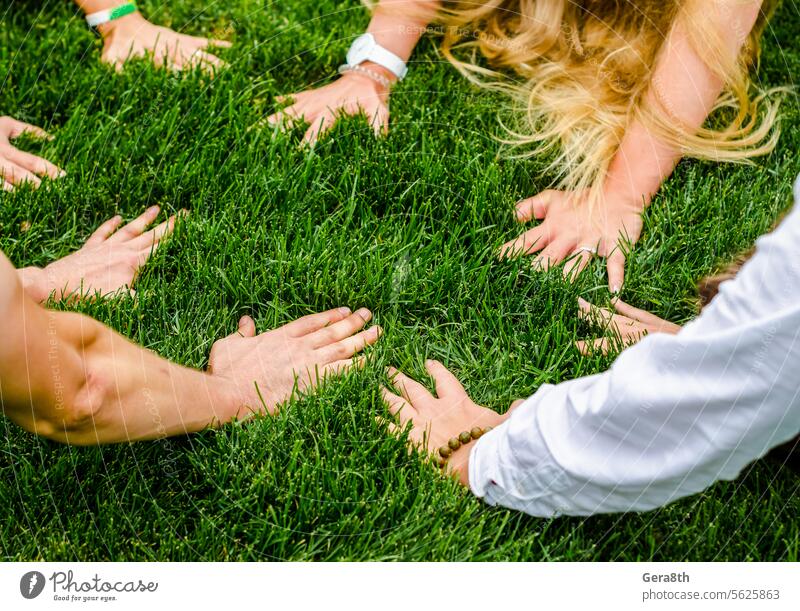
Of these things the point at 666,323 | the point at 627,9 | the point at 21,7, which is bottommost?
the point at 666,323

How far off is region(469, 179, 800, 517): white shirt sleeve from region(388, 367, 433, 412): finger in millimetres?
213

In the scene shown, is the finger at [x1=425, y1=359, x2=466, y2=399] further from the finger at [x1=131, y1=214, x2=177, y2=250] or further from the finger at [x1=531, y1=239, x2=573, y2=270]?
the finger at [x1=131, y1=214, x2=177, y2=250]

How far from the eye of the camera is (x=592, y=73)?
1610mm

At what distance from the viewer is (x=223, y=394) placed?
1152 millimetres

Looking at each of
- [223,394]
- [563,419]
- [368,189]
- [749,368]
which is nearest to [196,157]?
[368,189]

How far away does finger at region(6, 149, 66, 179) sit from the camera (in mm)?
1431

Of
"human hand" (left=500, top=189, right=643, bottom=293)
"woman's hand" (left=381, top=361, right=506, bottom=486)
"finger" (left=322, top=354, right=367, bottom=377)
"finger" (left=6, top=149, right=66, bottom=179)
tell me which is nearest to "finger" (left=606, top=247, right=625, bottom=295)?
"human hand" (left=500, top=189, right=643, bottom=293)

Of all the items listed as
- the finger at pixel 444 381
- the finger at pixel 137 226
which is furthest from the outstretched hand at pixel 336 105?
the finger at pixel 444 381

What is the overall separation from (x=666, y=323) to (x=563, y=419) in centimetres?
47

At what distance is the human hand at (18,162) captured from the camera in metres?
1.40

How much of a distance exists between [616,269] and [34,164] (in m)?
1.06

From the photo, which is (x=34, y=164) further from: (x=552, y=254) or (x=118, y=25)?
(x=552, y=254)

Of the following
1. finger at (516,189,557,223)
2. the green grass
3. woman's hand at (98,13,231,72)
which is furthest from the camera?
woman's hand at (98,13,231,72)
